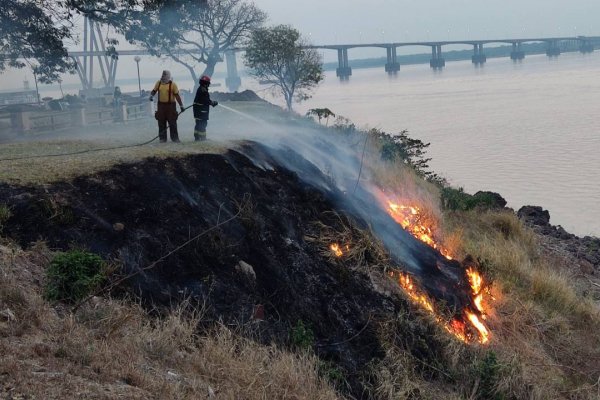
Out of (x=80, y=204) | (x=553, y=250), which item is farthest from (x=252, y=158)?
(x=553, y=250)

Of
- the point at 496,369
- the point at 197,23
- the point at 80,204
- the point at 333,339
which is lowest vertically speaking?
the point at 496,369

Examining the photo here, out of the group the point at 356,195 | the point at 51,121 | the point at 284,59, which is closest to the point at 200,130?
the point at 356,195

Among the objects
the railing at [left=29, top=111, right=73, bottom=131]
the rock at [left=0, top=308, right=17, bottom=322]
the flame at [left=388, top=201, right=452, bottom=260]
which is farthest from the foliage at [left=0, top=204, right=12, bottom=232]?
the railing at [left=29, top=111, right=73, bottom=131]

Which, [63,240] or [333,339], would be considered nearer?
[63,240]

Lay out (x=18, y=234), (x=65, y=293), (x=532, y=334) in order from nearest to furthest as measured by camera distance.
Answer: (x=65, y=293), (x=18, y=234), (x=532, y=334)

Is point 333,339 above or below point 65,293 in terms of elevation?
below

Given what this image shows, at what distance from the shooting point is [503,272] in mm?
12492

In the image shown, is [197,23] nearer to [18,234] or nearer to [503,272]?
[503,272]

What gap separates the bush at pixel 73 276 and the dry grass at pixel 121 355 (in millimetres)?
155

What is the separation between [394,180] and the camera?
51.3 ft

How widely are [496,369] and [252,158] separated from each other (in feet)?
19.0

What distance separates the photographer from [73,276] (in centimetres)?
668

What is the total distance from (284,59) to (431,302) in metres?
33.9

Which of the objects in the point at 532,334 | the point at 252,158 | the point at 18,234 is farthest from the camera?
the point at 252,158
